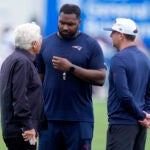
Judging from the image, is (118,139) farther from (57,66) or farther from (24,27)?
(24,27)

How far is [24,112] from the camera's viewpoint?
7.02 meters

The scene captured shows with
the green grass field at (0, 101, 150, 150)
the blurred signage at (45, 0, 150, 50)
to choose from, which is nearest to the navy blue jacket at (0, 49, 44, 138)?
the green grass field at (0, 101, 150, 150)

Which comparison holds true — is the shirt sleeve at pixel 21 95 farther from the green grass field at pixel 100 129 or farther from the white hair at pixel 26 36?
the green grass field at pixel 100 129

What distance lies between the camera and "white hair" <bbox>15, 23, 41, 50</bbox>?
283 inches

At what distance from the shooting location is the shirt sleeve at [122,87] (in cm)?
746

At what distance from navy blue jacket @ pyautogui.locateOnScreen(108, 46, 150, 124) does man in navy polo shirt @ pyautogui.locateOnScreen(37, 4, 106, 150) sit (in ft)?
0.93

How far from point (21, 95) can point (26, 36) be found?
1.88ft

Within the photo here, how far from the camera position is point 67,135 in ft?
25.6

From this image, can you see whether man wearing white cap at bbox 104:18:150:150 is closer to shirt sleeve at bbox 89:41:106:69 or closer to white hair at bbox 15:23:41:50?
shirt sleeve at bbox 89:41:106:69

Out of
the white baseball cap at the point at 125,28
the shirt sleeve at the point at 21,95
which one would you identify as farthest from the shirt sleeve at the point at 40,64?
the shirt sleeve at the point at 21,95

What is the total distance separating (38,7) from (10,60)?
16067mm

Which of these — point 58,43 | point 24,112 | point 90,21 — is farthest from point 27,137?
point 90,21

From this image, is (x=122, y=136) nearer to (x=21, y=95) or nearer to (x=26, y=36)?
(x=21, y=95)

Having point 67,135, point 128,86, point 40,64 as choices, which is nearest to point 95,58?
point 128,86
